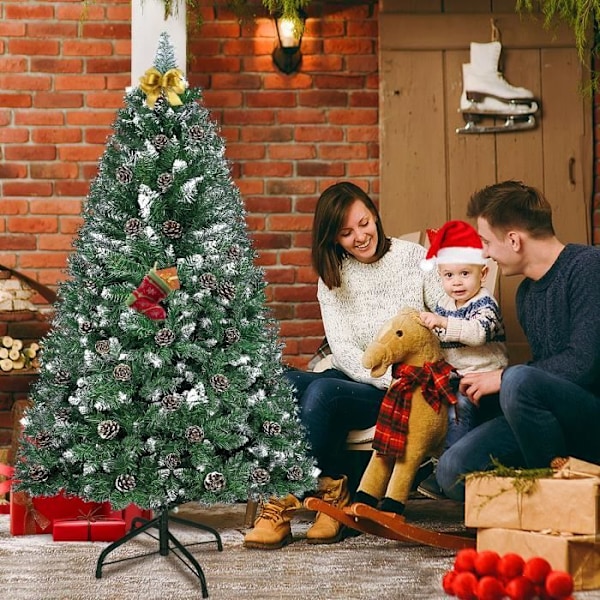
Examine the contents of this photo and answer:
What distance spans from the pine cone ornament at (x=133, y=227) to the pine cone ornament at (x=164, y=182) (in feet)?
0.35

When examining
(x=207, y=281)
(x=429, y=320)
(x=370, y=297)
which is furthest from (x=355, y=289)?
(x=207, y=281)

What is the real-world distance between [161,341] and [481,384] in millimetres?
986

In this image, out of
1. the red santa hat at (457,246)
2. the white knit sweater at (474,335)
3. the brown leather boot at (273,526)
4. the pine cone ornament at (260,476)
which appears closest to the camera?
the pine cone ornament at (260,476)

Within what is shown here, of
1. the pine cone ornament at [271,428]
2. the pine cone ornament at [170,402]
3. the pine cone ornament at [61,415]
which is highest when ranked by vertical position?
the pine cone ornament at [170,402]

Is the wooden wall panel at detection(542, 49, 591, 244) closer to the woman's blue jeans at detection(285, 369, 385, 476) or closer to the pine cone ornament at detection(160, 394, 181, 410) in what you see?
the woman's blue jeans at detection(285, 369, 385, 476)

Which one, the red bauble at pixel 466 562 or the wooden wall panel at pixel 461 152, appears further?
the wooden wall panel at pixel 461 152

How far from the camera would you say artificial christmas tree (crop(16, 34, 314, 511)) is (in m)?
2.68

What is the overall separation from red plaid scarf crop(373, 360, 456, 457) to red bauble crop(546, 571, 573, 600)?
34.5 inches

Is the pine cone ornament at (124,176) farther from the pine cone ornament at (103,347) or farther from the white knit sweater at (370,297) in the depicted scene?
the white knit sweater at (370,297)

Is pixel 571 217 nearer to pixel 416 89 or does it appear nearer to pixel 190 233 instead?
pixel 416 89

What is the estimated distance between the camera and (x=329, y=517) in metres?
3.15

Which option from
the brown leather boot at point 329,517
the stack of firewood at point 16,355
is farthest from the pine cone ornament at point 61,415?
the stack of firewood at point 16,355

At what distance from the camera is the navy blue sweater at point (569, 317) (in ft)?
9.14

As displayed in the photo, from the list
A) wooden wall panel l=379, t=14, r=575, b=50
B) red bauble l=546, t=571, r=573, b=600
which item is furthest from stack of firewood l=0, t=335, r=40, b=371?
red bauble l=546, t=571, r=573, b=600
